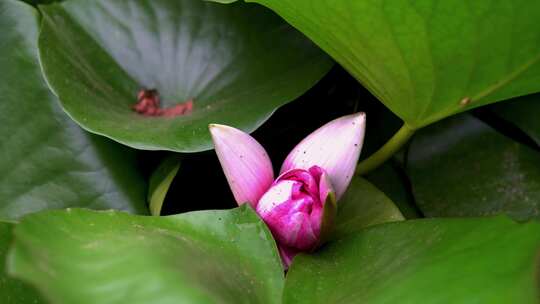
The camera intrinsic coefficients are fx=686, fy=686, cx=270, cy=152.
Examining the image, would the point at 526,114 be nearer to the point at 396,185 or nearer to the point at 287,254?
the point at 396,185

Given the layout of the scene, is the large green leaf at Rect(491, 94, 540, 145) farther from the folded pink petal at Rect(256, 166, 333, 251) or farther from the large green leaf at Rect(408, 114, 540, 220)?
the folded pink petal at Rect(256, 166, 333, 251)

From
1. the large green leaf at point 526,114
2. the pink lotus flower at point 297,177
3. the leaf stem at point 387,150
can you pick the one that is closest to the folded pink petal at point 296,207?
the pink lotus flower at point 297,177

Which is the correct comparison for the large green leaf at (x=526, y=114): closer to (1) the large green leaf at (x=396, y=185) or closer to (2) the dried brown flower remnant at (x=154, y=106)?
(1) the large green leaf at (x=396, y=185)

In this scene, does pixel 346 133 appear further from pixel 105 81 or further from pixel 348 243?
pixel 105 81

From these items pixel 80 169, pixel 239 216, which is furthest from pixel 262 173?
pixel 80 169

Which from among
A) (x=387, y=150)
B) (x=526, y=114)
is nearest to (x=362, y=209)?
(x=387, y=150)

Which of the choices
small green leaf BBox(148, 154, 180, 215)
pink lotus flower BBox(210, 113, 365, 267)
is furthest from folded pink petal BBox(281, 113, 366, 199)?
small green leaf BBox(148, 154, 180, 215)
